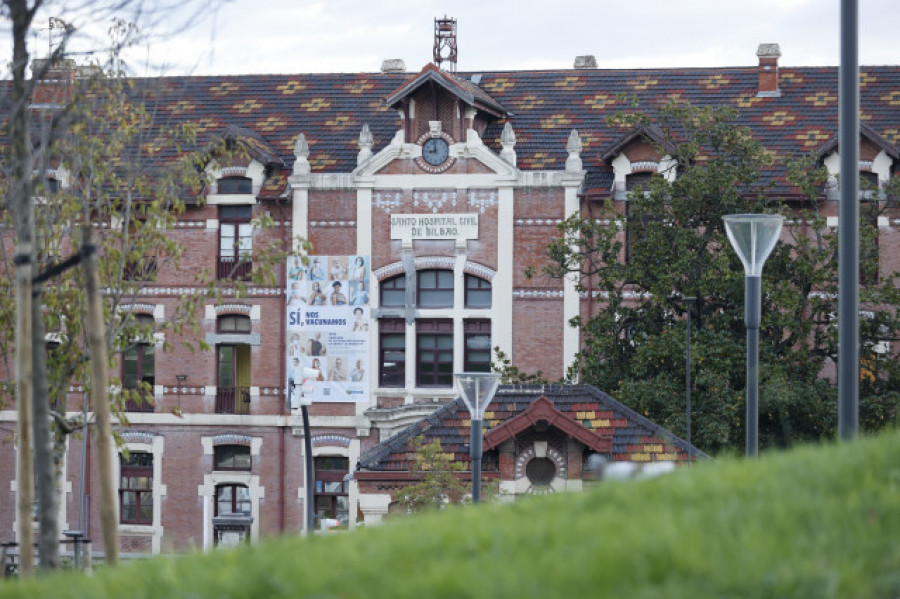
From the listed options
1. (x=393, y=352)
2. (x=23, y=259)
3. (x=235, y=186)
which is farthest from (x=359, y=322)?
(x=23, y=259)

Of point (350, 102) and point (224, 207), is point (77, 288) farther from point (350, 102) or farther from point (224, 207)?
point (350, 102)

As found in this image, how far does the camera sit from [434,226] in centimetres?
4209

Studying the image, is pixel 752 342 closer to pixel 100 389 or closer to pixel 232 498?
pixel 100 389

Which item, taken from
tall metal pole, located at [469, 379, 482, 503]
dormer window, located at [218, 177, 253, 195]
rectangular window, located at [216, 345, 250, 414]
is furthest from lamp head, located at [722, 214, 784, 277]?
rectangular window, located at [216, 345, 250, 414]

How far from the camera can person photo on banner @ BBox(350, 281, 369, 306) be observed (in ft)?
139

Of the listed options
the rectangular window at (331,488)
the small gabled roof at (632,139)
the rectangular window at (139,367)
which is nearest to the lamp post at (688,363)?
the small gabled roof at (632,139)

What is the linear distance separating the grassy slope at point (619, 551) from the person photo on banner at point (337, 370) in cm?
3257

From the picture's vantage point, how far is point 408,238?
42188mm

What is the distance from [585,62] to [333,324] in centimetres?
1233

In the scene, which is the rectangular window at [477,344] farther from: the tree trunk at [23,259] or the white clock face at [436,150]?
the tree trunk at [23,259]

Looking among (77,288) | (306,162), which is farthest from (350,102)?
(77,288)

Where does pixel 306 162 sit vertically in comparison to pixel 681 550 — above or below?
above

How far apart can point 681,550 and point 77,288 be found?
1356 cm

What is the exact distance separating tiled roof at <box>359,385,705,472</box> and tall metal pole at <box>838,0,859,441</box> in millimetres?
13815
